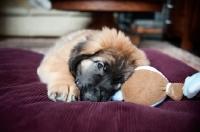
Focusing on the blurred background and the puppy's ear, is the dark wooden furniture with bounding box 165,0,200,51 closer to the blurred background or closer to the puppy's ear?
the blurred background

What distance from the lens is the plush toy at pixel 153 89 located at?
1.28 meters

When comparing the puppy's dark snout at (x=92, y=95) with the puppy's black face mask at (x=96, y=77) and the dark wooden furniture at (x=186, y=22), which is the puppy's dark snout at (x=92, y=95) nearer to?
the puppy's black face mask at (x=96, y=77)

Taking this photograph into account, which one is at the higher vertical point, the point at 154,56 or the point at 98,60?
the point at 98,60

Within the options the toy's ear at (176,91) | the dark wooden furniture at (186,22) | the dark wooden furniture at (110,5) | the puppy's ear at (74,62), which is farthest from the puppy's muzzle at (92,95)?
the dark wooden furniture at (186,22)

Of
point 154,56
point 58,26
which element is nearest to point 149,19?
point 58,26

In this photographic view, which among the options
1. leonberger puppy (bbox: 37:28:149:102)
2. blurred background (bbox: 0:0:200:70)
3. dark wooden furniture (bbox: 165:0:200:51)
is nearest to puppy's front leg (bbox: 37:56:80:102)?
leonberger puppy (bbox: 37:28:149:102)

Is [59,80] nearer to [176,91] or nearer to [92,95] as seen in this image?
[92,95]

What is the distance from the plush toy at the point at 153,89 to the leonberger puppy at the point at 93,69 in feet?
0.36

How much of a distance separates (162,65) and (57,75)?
0.99 m

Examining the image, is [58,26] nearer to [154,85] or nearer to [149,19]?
[149,19]

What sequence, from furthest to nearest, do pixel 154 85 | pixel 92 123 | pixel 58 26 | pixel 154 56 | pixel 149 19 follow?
pixel 149 19, pixel 58 26, pixel 154 56, pixel 154 85, pixel 92 123

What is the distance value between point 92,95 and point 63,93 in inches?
6.5

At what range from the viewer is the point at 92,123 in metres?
0.98

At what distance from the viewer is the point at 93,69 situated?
1484 millimetres
